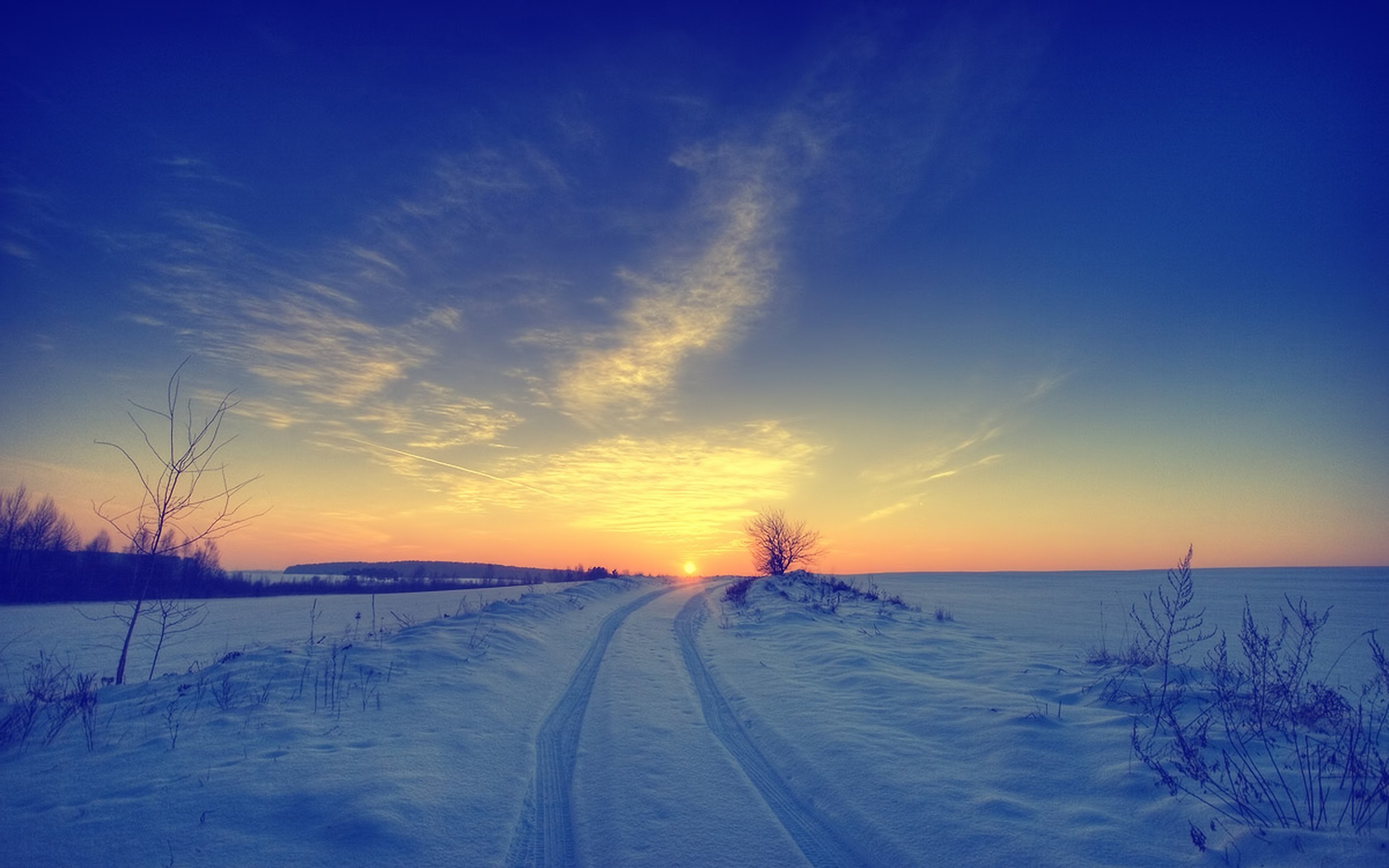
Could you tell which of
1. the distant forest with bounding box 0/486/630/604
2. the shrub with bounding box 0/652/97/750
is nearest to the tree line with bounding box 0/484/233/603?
the distant forest with bounding box 0/486/630/604

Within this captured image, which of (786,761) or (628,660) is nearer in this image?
(786,761)

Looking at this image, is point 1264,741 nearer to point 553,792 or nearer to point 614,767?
point 614,767

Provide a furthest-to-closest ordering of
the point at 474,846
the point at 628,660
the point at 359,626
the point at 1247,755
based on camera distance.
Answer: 1. the point at 359,626
2. the point at 628,660
3. the point at 1247,755
4. the point at 474,846

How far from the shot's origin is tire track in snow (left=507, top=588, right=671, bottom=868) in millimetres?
4395

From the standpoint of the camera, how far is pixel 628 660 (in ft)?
39.2

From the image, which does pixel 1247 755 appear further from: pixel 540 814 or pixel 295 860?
pixel 295 860

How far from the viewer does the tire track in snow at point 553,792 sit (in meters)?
4.39

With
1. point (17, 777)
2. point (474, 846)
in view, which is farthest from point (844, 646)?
point (17, 777)

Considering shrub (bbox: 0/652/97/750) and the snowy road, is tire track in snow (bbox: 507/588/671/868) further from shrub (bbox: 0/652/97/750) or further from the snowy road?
shrub (bbox: 0/652/97/750)

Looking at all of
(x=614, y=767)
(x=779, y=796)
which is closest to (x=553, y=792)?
(x=614, y=767)

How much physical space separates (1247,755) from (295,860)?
8401 millimetres

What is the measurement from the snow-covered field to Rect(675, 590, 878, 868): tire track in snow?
30 mm

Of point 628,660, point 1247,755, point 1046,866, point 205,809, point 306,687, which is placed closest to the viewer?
point 1046,866

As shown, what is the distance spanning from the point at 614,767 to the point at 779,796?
1690 mm
